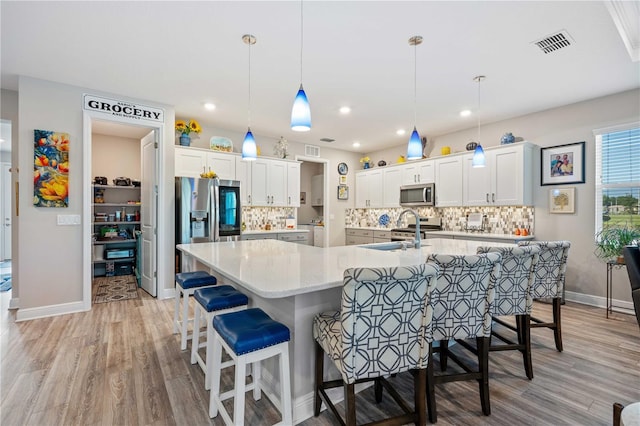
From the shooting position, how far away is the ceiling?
228cm

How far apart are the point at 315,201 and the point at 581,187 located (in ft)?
17.1

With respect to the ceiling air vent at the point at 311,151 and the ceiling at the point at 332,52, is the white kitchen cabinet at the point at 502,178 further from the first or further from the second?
the ceiling air vent at the point at 311,151

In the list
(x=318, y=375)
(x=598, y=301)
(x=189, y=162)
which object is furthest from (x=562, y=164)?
(x=189, y=162)

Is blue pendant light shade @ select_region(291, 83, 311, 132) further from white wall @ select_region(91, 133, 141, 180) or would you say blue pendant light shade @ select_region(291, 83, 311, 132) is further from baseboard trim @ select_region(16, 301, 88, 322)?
white wall @ select_region(91, 133, 141, 180)

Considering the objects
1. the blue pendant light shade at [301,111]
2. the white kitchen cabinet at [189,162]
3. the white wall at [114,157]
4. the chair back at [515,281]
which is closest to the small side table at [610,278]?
the chair back at [515,281]

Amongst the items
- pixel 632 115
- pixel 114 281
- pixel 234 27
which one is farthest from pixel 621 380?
pixel 114 281

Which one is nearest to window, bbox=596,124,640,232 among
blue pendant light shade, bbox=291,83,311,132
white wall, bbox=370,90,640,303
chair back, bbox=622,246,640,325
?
white wall, bbox=370,90,640,303

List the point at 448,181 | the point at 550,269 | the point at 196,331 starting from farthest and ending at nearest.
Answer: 1. the point at 448,181
2. the point at 550,269
3. the point at 196,331

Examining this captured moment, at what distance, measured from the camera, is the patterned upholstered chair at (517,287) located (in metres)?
2.16

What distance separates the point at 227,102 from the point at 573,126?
4.79 m

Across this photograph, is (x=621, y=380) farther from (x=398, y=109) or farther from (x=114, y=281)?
(x=114, y=281)

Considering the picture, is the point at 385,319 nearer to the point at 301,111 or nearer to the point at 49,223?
the point at 301,111

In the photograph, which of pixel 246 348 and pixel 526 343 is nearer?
pixel 246 348

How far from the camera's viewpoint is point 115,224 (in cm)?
589
